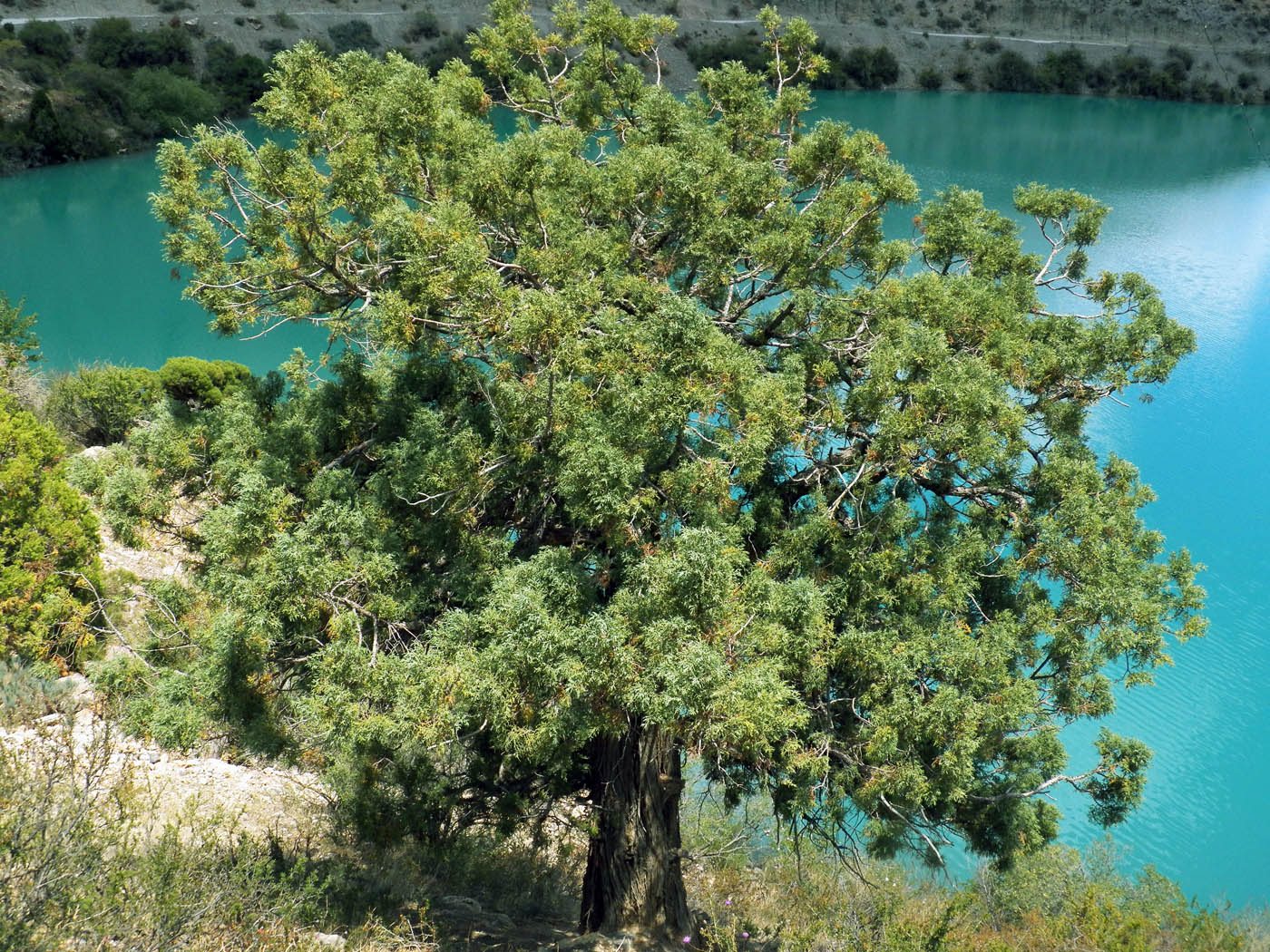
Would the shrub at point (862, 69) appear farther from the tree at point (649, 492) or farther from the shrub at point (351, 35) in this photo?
the tree at point (649, 492)

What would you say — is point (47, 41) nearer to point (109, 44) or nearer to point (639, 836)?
point (109, 44)

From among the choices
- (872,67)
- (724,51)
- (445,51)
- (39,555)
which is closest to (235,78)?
(445,51)

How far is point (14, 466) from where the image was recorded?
9.76 meters

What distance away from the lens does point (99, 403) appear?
15.4 meters

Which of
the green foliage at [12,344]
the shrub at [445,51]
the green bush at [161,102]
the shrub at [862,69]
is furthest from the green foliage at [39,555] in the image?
the shrub at [862,69]

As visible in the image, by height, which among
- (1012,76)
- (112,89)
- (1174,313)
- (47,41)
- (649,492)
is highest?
(47,41)

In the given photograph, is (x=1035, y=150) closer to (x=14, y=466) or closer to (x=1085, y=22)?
(x=1085, y=22)

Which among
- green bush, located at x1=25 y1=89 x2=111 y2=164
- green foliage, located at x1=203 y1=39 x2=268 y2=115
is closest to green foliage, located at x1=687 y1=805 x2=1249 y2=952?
green bush, located at x1=25 y1=89 x2=111 y2=164

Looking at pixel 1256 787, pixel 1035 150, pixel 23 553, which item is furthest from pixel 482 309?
pixel 1035 150

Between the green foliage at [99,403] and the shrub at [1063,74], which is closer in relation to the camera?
the green foliage at [99,403]

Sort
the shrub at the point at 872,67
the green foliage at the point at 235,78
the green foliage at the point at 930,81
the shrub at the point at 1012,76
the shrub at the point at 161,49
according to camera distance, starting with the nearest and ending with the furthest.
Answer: the green foliage at the point at 235,78 < the shrub at the point at 161,49 < the shrub at the point at 872,67 < the shrub at the point at 1012,76 < the green foliage at the point at 930,81

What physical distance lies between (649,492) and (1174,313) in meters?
19.1

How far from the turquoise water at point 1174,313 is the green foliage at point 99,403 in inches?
188

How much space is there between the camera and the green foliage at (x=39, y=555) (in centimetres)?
945
